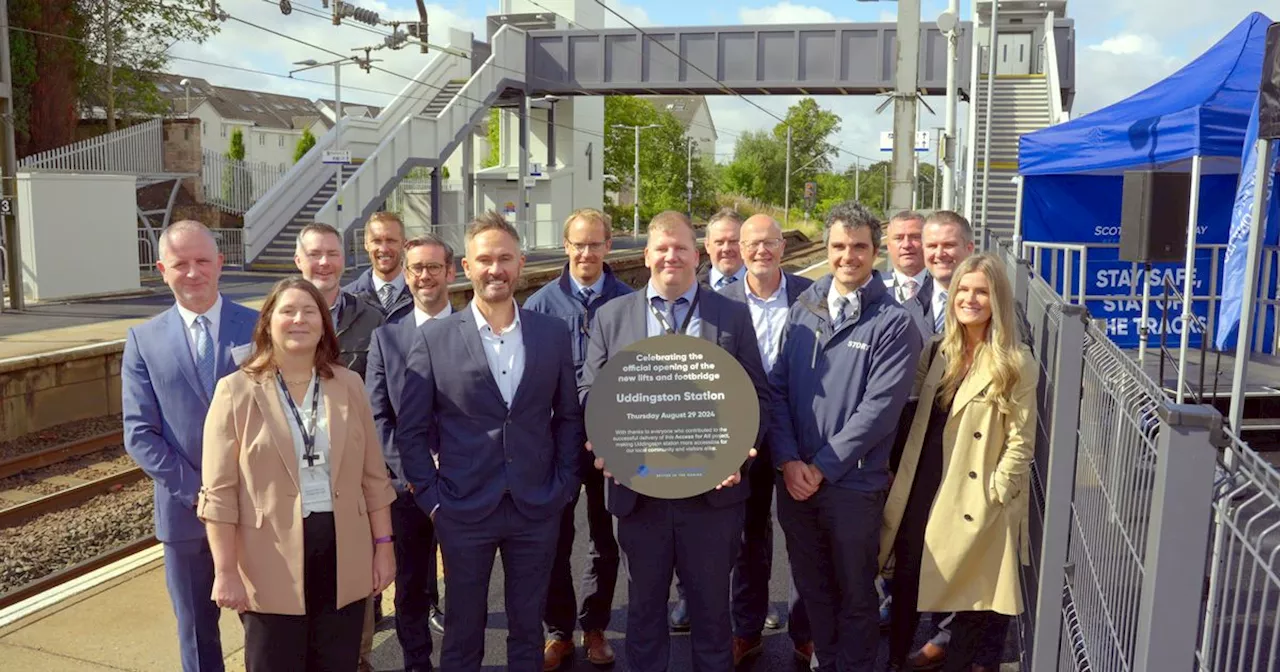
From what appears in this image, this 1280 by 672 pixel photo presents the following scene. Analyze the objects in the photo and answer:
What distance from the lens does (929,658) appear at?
16.1 feet

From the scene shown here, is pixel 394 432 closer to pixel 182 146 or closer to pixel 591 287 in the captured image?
pixel 591 287

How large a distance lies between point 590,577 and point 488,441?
1.32 m

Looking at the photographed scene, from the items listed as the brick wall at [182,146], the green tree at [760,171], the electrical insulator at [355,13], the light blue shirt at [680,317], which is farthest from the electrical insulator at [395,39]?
the green tree at [760,171]

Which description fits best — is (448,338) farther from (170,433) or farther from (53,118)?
(53,118)

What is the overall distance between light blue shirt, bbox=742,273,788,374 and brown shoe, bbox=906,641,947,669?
4.90ft

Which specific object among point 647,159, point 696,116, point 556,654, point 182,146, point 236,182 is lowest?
point 556,654

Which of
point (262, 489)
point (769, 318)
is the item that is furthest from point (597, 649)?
point (262, 489)

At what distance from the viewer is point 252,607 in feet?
12.0

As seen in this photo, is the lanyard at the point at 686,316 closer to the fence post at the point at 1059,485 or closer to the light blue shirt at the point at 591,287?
the light blue shirt at the point at 591,287

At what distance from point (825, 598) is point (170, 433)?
2.73 metres

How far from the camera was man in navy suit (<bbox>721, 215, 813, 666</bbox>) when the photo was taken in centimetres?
505

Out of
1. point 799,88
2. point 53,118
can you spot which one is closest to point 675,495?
point 53,118

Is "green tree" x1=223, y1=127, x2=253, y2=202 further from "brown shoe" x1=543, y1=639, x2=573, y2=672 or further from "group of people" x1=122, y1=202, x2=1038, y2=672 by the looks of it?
"group of people" x1=122, y1=202, x2=1038, y2=672

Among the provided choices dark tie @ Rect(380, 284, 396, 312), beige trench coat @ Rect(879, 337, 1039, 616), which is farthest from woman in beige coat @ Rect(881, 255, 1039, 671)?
dark tie @ Rect(380, 284, 396, 312)
